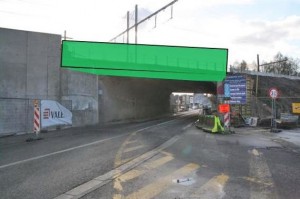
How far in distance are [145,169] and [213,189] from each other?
253 centimetres

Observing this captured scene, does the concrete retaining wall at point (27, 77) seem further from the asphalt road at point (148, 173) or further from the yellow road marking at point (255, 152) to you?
the yellow road marking at point (255, 152)

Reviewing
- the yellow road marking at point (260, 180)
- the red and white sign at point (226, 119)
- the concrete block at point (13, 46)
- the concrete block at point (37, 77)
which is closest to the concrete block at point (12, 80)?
the concrete block at point (13, 46)

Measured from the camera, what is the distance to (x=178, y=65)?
33.3 metres

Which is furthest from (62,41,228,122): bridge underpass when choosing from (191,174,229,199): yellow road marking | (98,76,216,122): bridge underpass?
(191,174,229,199): yellow road marking

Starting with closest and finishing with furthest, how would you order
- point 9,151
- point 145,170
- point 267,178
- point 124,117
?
point 267,178 < point 145,170 < point 9,151 < point 124,117

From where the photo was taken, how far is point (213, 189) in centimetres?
783

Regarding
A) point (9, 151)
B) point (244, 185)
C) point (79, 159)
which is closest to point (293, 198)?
point (244, 185)

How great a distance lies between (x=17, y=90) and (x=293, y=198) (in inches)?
763

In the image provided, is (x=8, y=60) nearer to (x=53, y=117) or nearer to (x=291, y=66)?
(x=53, y=117)

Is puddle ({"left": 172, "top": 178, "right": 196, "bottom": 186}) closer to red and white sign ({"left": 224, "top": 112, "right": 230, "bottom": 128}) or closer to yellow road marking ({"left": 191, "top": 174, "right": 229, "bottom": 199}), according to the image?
yellow road marking ({"left": 191, "top": 174, "right": 229, "bottom": 199})

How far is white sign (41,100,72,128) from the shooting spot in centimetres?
2314

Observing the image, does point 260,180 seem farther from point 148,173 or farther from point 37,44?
point 37,44

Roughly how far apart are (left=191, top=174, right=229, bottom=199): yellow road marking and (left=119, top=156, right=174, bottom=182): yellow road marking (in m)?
1.71

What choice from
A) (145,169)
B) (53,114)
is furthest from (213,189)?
(53,114)
